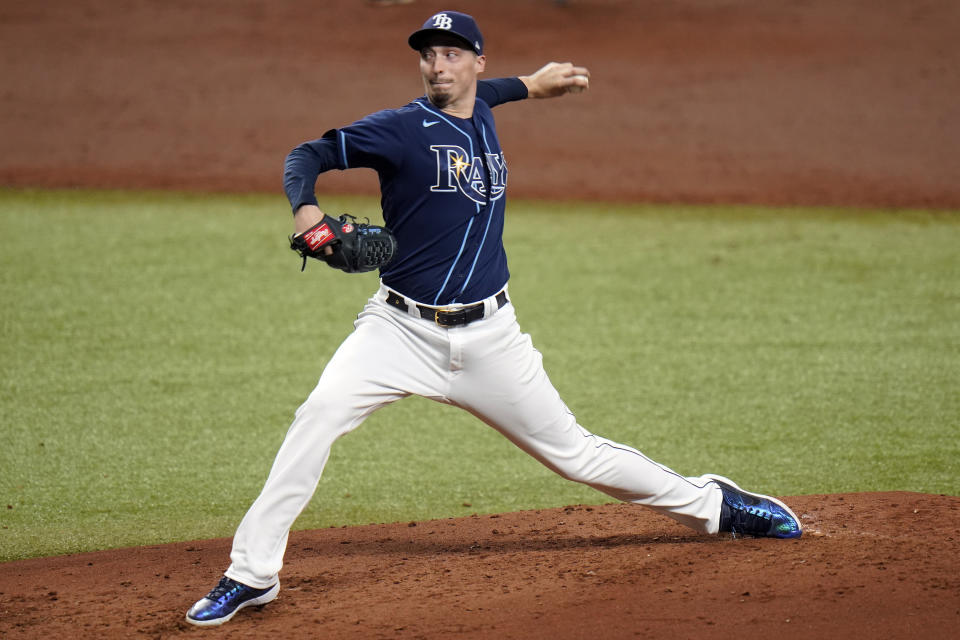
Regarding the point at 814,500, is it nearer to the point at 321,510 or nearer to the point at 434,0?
the point at 321,510

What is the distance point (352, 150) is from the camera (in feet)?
10.2

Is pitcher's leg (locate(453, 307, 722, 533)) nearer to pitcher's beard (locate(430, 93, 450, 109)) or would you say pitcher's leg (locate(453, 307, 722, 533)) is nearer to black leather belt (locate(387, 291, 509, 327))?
black leather belt (locate(387, 291, 509, 327))

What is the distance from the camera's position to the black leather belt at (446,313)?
3240 millimetres

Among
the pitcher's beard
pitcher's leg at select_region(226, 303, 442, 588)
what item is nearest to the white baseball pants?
pitcher's leg at select_region(226, 303, 442, 588)

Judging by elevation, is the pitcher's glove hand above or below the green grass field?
above

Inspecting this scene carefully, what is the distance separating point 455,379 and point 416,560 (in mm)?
724

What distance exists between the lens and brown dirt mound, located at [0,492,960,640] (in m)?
2.97

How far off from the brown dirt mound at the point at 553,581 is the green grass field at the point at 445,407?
1.63 ft

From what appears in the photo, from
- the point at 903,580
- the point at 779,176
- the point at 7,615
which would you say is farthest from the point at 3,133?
the point at 903,580

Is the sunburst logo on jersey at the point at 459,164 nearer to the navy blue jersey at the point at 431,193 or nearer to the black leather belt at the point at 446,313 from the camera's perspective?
the navy blue jersey at the point at 431,193

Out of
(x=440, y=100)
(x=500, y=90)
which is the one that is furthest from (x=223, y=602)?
(x=500, y=90)

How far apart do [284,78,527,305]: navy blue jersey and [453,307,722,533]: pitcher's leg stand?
206mm

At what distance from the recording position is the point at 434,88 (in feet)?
10.9

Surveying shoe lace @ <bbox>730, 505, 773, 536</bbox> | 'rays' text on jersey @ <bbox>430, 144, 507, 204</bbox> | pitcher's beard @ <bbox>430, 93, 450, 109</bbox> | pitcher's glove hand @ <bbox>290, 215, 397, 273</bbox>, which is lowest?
shoe lace @ <bbox>730, 505, 773, 536</bbox>
